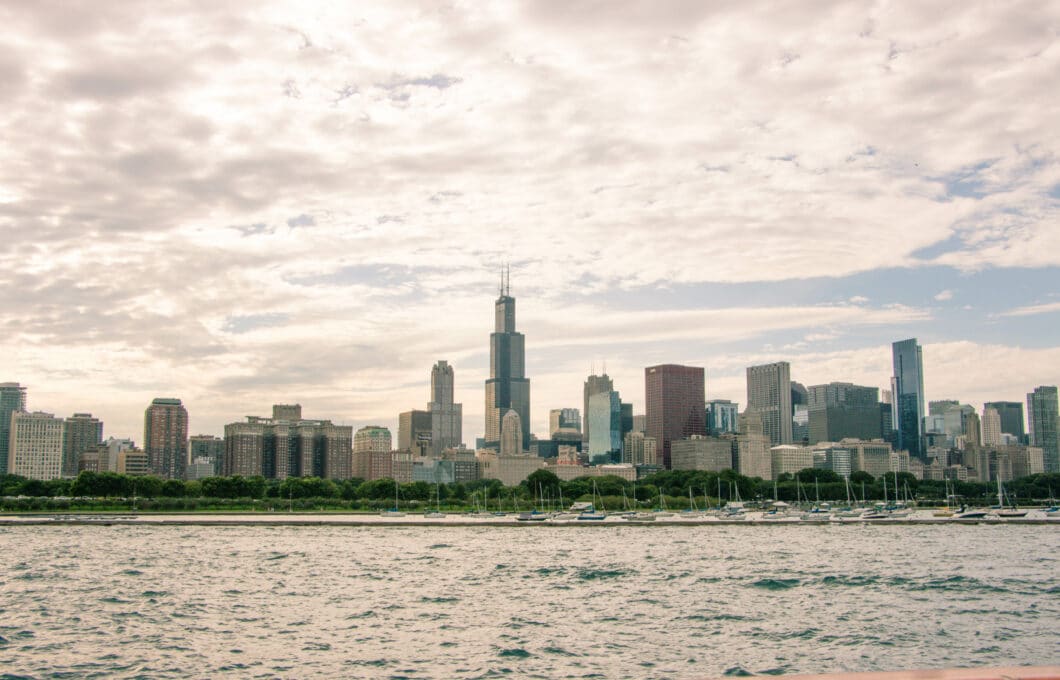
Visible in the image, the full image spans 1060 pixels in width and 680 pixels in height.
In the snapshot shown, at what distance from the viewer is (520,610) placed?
163 feet

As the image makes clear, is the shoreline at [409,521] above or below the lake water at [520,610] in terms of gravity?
below

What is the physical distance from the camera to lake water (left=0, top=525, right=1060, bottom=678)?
3612cm

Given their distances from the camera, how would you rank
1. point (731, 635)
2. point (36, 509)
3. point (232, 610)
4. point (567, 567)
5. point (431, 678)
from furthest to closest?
point (36, 509) → point (567, 567) → point (232, 610) → point (731, 635) → point (431, 678)

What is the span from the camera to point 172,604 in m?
52.4

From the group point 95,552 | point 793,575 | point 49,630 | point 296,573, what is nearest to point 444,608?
point 49,630

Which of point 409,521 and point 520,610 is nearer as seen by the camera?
point 520,610

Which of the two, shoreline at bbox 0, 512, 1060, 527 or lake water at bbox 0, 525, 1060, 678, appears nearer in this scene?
lake water at bbox 0, 525, 1060, 678

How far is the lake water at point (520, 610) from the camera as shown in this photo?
36125 millimetres

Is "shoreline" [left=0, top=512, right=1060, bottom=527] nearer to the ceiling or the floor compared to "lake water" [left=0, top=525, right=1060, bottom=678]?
nearer to the floor

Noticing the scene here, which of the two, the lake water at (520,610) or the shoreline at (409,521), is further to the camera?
the shoreline at (409,521)

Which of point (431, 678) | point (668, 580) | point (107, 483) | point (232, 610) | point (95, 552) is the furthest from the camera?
point (107, 483)

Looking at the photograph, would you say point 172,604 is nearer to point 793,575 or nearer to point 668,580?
point 668,580

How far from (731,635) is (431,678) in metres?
13.9

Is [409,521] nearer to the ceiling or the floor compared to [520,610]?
nearer to the floor
